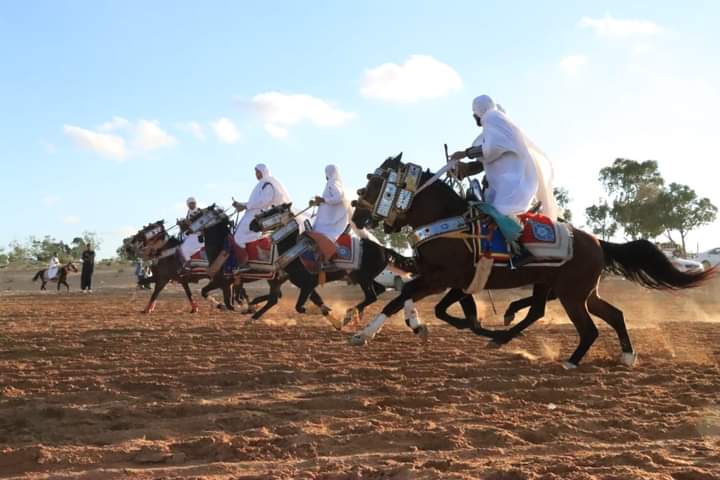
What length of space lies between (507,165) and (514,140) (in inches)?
11.4

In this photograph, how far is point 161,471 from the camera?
4.01 m

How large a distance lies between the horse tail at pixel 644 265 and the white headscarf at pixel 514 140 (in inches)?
32.9

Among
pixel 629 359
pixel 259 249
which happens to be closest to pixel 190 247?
pixel 259 249

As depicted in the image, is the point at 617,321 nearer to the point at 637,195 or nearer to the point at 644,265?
the point at 644,265

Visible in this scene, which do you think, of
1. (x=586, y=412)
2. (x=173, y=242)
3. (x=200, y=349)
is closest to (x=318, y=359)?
(x=200, y=349)

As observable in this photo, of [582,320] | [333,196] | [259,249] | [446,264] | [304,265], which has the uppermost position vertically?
[333,196]

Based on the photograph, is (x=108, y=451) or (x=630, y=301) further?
(x=630, y=301)

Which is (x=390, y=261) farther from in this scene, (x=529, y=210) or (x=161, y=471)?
(x=161, y=471)

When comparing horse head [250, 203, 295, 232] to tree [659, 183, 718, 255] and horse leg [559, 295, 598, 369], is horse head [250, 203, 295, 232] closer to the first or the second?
horse leg [559, 295, 598, 369]

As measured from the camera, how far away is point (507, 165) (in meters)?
8.38

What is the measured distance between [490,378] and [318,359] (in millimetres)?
2225

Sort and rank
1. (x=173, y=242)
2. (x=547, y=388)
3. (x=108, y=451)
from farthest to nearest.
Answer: (x=173, y=242) < (x=547, y=388) < (x=108, y=451)

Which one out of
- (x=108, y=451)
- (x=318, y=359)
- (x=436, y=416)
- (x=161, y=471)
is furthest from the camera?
(x=318, y=359)

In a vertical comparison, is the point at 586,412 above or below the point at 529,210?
below
